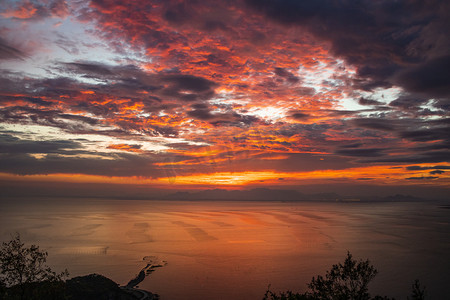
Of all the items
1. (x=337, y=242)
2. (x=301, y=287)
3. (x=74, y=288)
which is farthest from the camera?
(x=337, y=242)

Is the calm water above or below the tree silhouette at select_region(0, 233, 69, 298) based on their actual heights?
below

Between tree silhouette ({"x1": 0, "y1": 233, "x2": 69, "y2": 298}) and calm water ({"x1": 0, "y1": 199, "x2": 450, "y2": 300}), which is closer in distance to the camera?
tree silhouette ({"x1": 0, "y1": 233, "x2": 69, "y2": 298})

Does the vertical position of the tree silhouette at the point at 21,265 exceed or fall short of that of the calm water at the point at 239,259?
it exceeds it

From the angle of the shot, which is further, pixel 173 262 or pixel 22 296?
pixel 173 262

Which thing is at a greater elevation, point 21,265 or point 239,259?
point 21,265

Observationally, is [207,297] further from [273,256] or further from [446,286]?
[446,286]

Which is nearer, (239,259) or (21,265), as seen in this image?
(21,265)

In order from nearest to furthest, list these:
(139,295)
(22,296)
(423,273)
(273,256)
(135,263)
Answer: (22,296)
(139,295)
(423,273)
(135,263)
(273,256)

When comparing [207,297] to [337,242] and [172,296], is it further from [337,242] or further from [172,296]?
[337,242]

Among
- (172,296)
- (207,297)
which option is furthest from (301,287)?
(172,296)

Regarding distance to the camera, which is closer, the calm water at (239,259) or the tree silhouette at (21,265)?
the tree silhouette at (21,265)

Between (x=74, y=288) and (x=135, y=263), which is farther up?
(x=74, y=288)
